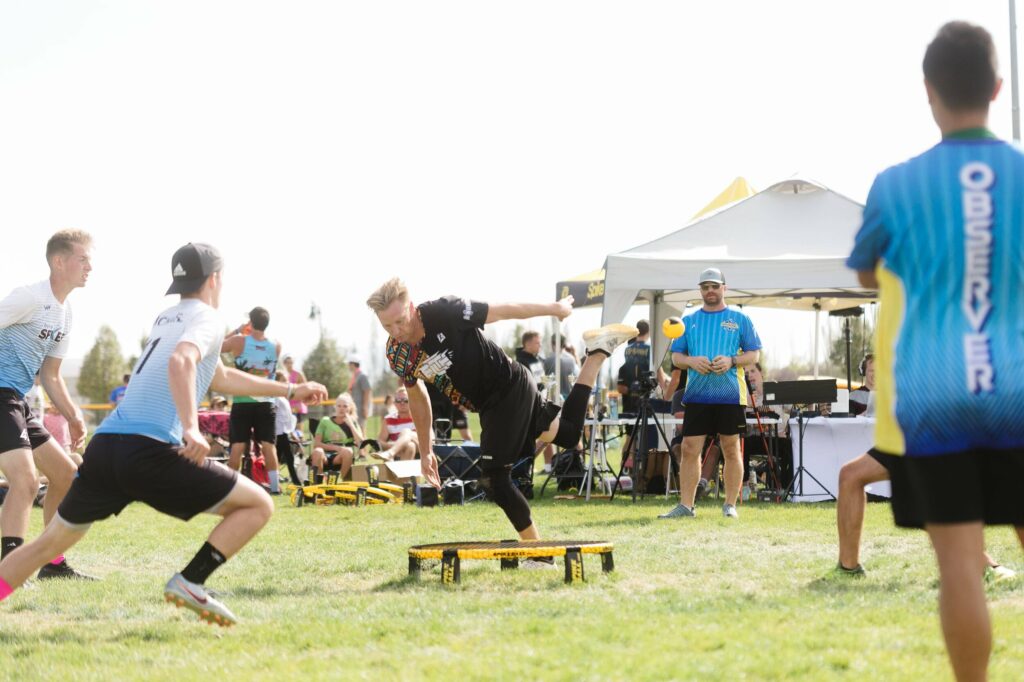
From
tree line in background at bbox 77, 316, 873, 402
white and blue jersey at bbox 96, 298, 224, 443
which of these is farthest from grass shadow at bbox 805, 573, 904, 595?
tree line in background at bbox 77, 316, 873, 402

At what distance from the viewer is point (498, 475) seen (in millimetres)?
6750

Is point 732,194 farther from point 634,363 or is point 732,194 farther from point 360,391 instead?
point 360,391

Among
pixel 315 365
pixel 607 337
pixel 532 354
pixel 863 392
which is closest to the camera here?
pixel 607 337

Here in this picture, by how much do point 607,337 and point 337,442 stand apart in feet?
29.7

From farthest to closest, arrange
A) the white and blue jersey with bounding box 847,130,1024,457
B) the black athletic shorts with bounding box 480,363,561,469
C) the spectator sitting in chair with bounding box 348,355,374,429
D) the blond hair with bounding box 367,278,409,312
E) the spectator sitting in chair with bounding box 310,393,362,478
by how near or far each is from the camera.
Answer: the spectator sitting in chair with bounding box 348,355,374,429, the spectator sitting in chair with bounding box 310,393,362,478, the black athletic shorts with bounding box 480,363,561,469, the blond hair with bounding box 367,278,409,312, the white and blue jersey with bounding box 847,130,1024,457

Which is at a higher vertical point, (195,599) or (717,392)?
(717,392)

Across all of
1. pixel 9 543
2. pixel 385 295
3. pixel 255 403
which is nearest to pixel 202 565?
pixel 385 295

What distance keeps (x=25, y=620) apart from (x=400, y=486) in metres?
8.42

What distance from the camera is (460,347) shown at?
21.4 ft

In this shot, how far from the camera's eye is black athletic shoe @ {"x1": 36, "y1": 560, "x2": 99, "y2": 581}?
22.9ft

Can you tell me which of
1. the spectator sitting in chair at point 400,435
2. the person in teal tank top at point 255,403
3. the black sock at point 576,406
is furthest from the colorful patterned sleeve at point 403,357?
the spectator sitting in chair at point 400,435

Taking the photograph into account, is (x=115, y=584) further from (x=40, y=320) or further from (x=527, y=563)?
(x=527, y=563)

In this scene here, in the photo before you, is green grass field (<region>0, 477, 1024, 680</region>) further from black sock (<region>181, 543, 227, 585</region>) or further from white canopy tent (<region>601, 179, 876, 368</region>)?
white canopy tent (<region>601, 179, 876, 368</region>)

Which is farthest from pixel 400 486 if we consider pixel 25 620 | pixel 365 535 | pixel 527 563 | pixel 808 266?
pixel 25 620
